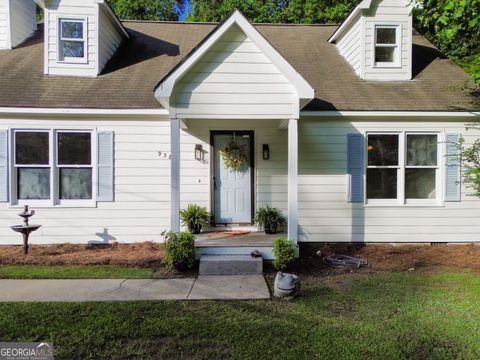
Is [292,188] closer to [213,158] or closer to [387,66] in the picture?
[213,158]

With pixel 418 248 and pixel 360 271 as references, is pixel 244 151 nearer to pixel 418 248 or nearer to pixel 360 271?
pixel 360 271

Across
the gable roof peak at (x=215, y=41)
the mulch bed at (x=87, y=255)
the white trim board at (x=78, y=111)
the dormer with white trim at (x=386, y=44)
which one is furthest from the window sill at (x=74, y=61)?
the dormer with white trim at (x=386, y=44)

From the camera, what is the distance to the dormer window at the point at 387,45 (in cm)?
851

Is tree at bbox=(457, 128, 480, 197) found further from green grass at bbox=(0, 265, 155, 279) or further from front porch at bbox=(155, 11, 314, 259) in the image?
green grass at bbox=(0, 265, 155, 279)

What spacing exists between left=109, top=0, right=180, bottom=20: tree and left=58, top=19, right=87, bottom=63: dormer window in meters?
15.6

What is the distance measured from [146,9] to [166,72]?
59.8 ft

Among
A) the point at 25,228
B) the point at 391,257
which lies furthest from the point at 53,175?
the point at 391,257

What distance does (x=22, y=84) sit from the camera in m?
7.92

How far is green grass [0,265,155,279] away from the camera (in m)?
5.71

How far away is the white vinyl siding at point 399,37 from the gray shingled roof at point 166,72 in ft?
0.91

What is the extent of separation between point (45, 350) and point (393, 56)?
30.1 feet

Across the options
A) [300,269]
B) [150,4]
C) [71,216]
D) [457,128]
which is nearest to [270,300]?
[300,269]

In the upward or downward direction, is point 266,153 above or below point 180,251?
above

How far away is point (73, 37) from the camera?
8.45 metres
